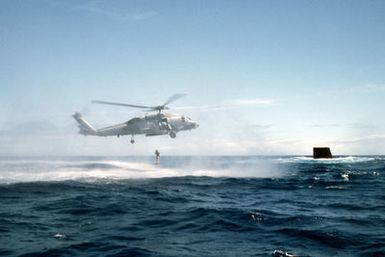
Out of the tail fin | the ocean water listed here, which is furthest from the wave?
the ocean water

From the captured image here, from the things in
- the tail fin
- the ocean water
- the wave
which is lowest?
the ocean water

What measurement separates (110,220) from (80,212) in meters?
2.86

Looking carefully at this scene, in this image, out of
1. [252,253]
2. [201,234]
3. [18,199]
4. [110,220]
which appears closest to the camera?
[252,253]

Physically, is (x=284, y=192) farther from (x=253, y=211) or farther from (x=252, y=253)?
(x=252, y=253)

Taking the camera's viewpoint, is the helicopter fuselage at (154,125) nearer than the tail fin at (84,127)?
Yes

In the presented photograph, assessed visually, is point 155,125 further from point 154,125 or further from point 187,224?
point 187,224

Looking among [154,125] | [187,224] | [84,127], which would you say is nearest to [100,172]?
[84,127]

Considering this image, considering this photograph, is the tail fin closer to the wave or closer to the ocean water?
the wave

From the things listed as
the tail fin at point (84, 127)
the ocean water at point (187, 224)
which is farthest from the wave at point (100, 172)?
the ocean water at point (187, 224)

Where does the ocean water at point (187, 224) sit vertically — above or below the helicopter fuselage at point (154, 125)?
below

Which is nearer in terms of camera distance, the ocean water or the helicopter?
the ocean water

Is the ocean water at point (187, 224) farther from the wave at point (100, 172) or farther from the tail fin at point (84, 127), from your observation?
the tail fin at point (84, 127)

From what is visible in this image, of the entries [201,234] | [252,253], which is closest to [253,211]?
[201,234]

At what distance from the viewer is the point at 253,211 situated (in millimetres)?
21016
